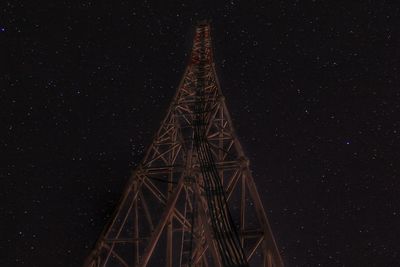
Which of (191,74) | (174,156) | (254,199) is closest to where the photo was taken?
(254,199)

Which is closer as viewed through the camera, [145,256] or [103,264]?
[145,256]

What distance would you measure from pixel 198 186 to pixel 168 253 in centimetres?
153

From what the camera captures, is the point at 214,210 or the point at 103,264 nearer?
the point at 214,210

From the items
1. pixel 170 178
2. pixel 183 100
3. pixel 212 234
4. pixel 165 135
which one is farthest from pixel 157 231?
pixel 183 100

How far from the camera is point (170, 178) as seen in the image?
39.1 feet

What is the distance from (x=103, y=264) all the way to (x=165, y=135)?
5119mm

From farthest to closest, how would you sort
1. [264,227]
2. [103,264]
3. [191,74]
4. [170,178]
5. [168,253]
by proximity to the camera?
[191,74] < [170,178] < [103,264] < [168,253] < [264,227]

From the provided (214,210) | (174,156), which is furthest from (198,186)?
(174,156)

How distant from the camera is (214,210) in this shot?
851 cm

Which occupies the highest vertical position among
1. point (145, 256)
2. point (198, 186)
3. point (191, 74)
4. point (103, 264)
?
point (191, 74)

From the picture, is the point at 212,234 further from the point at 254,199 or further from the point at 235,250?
the point at 254,199

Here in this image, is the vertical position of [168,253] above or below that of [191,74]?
below

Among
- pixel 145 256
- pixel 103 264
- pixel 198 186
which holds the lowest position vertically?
pixel 103 264

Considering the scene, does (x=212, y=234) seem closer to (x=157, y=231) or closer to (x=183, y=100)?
(x=157, y=231)
